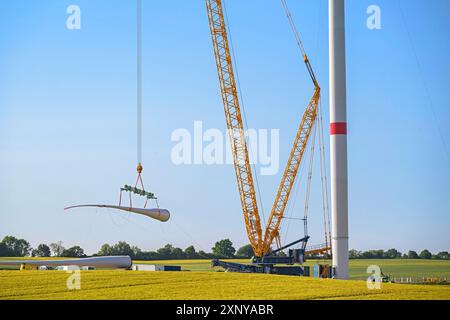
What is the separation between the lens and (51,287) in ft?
241

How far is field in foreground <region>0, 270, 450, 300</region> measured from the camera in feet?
223

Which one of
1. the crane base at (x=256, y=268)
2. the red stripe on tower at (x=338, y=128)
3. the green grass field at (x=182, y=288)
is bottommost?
the crane base at (x=256, y=268)

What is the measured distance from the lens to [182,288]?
74.1 m

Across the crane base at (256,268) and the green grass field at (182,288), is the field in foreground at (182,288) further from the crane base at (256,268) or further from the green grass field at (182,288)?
the crane base at (256,268)

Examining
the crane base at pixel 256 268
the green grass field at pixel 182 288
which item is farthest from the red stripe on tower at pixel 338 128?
the crane base at pixel 256 268

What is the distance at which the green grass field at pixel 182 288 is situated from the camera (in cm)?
6800

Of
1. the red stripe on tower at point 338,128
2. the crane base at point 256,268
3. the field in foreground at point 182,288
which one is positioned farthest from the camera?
the crane base at point 256,268

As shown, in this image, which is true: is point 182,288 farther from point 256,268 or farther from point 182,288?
point 256,268

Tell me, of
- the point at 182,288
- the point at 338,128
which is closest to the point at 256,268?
the point at 338,128

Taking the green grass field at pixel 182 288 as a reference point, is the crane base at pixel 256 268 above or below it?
below

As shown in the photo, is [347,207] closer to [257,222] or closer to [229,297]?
[229,297]

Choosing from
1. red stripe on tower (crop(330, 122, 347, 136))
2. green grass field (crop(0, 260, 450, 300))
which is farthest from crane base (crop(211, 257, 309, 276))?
green grass field (crop(0, 260, 450, 300))

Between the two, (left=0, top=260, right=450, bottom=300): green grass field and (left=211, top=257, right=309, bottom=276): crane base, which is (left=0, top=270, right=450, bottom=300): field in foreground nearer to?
(left=0, top=260, right=450, bottom=300): green grass field
